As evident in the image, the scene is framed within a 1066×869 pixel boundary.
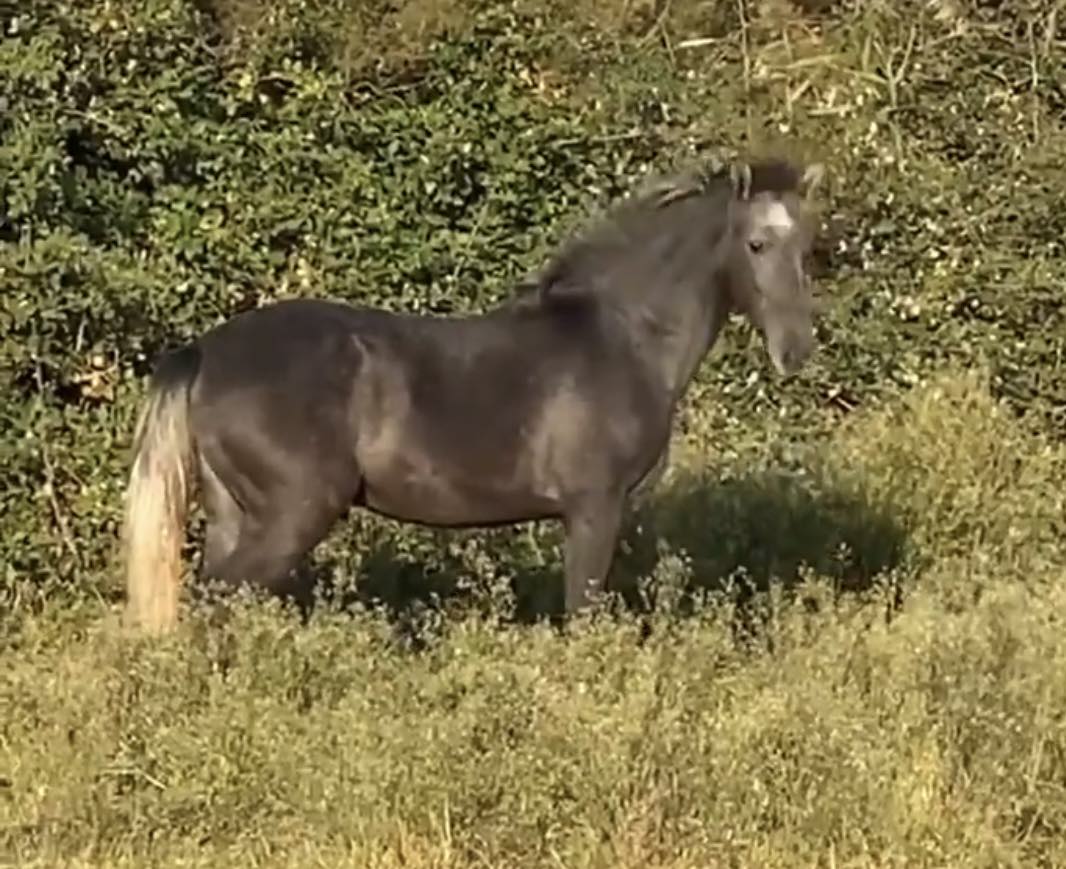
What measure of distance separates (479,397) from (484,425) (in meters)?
0.10

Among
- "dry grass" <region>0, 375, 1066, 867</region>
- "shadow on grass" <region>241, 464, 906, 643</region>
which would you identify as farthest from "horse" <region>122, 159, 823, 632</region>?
"shadow on grass" <region>241, 464, 906, 643</region>

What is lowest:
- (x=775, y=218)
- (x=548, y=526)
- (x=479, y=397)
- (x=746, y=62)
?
(x=548, y=526)

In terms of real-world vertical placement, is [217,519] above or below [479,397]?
below

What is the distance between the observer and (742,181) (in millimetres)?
7191

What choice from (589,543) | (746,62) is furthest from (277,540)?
(746,62)

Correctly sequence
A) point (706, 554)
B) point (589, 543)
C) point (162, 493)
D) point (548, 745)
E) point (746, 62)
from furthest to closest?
1. point (746, 62)
2. point (706, 554)
3. point (589, 543)
4. point (162, 493)
5. point (548, 745)

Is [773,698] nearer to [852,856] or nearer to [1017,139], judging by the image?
[852,856]

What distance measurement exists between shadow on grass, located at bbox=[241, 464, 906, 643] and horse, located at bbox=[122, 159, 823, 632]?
0.64 meters

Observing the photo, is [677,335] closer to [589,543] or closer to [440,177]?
[589,543]

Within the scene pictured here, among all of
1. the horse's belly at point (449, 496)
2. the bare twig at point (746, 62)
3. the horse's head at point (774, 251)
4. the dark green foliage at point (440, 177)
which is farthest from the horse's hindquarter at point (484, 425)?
the bare twig at point (746, 62)

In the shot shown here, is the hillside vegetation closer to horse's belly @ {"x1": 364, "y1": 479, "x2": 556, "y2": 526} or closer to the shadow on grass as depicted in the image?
the shadow on grass

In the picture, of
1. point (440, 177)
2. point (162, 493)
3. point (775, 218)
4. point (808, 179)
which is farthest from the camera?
point (440, 177)

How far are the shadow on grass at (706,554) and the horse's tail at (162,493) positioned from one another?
783 millimetres

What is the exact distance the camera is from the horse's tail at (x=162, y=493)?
6840 mm
